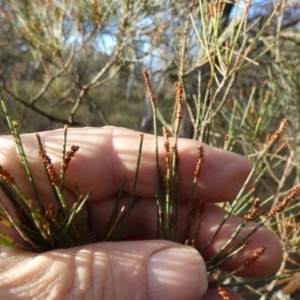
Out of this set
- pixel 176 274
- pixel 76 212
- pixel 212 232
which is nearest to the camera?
pixel 76 212

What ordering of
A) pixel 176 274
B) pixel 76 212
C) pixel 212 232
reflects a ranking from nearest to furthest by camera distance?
pixel 76 212
pixel 176 274
pixel 212 232

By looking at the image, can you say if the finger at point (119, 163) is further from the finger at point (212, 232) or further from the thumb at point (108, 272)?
the thumb at point (108, 272)

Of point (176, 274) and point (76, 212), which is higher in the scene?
point (76, 212)

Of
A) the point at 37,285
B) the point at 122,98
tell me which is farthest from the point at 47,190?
the point at 122,98

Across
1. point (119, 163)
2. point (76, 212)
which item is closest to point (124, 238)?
point (119, 163)

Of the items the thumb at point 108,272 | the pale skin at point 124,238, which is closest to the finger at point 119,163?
the pale skin at point 124,238

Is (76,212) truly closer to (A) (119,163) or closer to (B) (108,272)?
(B) (108,272)

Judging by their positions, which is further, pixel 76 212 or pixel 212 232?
pixel 212 232
